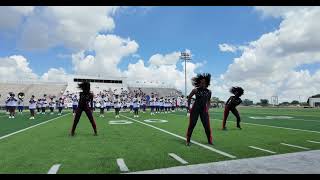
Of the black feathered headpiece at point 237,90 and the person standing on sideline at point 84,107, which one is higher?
the black feathered headpiece at point 237,90

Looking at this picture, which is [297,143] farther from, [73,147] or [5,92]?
[5,92]

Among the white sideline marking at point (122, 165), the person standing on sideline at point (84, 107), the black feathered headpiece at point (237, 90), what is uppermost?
the black feathered headpiece at point (237, 90)

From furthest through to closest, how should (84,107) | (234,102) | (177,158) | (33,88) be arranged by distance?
(33,88) < (234,102) < (84,107) < (177,158)

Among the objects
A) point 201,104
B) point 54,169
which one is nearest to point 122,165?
point 54,169

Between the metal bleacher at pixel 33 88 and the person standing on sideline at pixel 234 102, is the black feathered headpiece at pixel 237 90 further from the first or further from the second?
the metal bleacher at pixel 33 88

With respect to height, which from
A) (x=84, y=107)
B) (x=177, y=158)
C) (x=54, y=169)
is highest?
(x=84, y=107)

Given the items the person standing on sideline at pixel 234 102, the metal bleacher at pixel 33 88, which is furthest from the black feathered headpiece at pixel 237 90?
the metal bleacher at pixel 33 88

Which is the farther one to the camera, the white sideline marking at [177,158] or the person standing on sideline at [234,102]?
the person standing on sideline at [234,102]

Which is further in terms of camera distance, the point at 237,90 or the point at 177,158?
the point at 237,90

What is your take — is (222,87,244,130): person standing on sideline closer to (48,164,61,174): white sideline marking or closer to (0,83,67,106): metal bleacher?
(48,164,61,174): white sideline marking

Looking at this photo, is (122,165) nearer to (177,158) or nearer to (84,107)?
(177,158)

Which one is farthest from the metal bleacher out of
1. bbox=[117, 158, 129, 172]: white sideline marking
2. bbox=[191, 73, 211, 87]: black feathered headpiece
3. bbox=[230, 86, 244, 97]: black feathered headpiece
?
bbox=[117, 158, 129, 172]: white sideline marking

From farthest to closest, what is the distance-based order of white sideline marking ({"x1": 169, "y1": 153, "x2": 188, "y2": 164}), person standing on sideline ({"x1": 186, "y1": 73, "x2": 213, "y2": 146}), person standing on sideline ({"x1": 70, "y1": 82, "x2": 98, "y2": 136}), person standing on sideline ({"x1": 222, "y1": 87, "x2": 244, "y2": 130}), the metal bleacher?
the metal bleacher
person standing on sideline ({"x1": 222, "y1": 87, "x2": 244, "y2": 130})
person standing on sideline ({"x1": 70, "y1": 82, "x2": 98, "y2": 136})
person standing on sideline ({"x1": 186, "y1": 73, "x2": 213, "y2": 146})
white sideline marking ({"x1": 169, "y1": 153, "x2": 188, "y2": 164})
